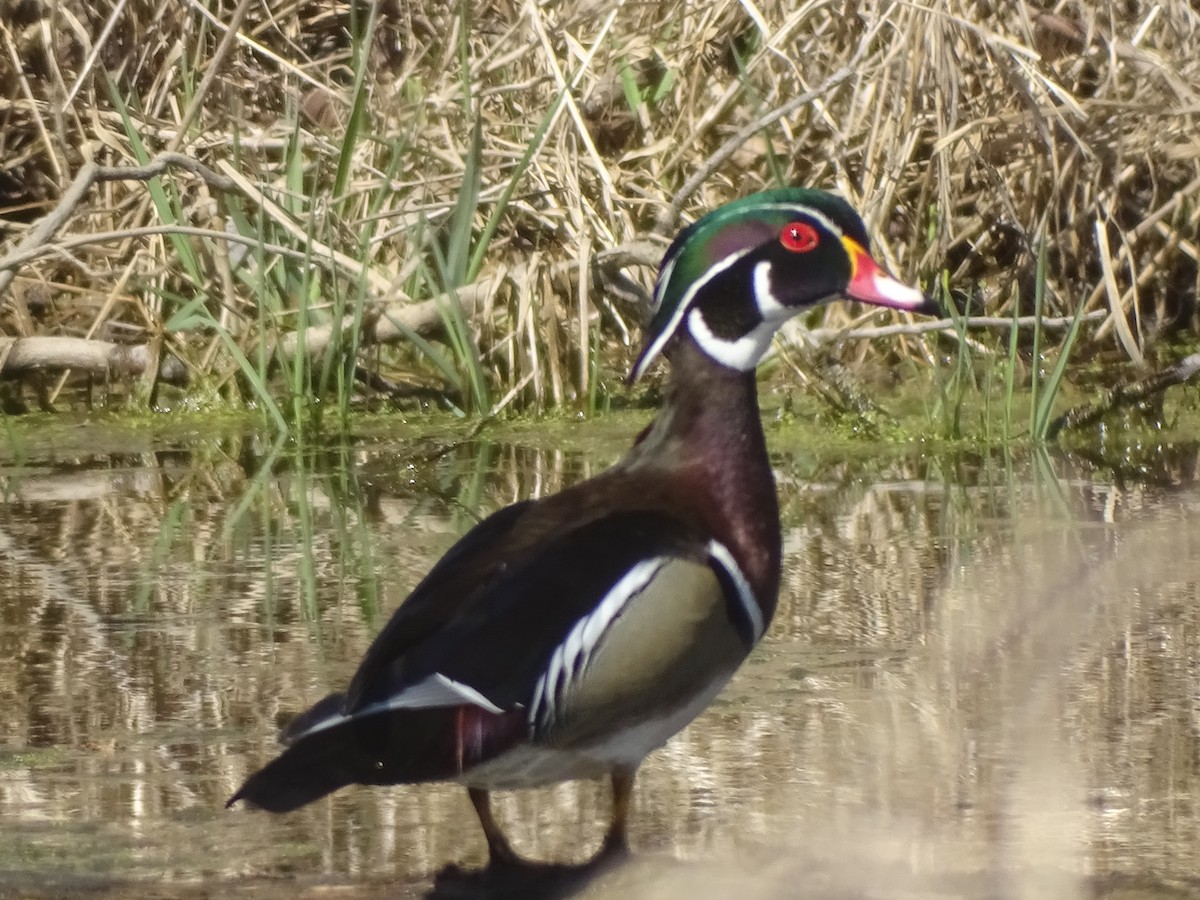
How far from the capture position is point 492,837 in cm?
238

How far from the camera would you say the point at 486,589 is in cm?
231

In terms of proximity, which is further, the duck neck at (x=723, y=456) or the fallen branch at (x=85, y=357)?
the fallen branch at (x=85, y=357)

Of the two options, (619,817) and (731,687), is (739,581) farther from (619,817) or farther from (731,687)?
(731,687)

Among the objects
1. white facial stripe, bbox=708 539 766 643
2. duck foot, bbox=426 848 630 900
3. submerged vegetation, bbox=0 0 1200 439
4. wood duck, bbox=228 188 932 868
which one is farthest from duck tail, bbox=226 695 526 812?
submerged vegetation, bbox=0 0 1200 439

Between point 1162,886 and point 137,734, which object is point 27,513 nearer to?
point 137,734

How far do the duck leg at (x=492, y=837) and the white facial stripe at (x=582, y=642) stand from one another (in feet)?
0.55

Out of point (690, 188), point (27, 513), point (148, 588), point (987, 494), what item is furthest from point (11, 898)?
point (690, 188)

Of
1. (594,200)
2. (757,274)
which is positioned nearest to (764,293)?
(757,274)

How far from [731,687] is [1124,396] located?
2.43 meters

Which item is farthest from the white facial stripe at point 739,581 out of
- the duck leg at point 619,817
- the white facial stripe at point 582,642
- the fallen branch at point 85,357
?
the fallen branch at point 85,357

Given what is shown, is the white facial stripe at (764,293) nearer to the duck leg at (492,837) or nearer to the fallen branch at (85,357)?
the duck leg at (492,837)

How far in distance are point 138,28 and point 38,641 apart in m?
3.80

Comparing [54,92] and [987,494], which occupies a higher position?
[54,92]

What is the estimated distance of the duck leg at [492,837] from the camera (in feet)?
7.75
